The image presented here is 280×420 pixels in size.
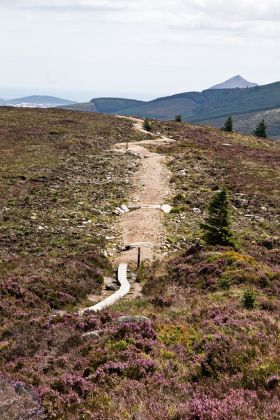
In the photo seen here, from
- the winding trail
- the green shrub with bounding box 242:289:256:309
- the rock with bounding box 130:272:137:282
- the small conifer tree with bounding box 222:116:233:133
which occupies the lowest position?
the rock with bounding box 130:272:137:282

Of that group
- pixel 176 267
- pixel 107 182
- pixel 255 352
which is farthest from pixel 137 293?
pixel 107 182

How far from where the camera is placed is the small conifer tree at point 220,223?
906 inches

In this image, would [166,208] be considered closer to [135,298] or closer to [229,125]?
[135,298]

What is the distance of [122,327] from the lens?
452 inches

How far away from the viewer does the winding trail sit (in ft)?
67.8

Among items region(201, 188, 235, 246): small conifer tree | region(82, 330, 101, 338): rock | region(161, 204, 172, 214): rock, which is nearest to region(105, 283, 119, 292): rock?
region(201, 188, 235, 246): small conifer tree

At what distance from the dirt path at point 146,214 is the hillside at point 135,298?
0.61ft

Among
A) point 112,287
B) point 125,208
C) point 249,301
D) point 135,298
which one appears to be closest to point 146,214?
point 125,208

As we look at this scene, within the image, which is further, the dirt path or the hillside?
the dirt path

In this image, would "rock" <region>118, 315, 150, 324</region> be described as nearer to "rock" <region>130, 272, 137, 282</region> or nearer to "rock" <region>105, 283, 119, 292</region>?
"rock" <region>105, 283, 119, 292</region>

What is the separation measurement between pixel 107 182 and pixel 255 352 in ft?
100

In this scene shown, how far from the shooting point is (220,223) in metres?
23.2

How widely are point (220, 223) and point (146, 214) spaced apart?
7.52 metres

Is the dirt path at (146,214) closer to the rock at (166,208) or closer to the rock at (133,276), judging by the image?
the rock at (166,208)
